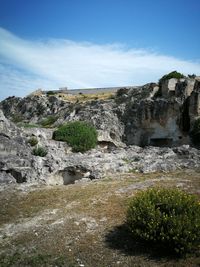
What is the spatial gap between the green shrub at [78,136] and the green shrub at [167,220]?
63.0 feet

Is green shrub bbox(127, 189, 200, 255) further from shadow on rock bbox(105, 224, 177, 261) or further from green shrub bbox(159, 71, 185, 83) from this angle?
green shrub bbox(159, 71, 185, 83)

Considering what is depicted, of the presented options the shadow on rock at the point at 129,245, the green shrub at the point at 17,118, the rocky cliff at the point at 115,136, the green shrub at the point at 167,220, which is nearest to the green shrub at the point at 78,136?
the rocky cliff at the point at 115,136

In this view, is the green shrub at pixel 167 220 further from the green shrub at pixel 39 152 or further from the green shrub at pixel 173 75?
the green shrub at pixel 173 75

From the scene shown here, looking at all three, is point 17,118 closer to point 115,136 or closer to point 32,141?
point 115,136

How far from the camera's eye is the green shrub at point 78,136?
29.5 meters

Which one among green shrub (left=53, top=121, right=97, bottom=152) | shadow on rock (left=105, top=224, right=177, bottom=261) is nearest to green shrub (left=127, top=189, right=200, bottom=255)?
shadow on rock (left=105, top=224, right=177, bottom=261)

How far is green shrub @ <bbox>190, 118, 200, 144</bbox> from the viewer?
3394cm

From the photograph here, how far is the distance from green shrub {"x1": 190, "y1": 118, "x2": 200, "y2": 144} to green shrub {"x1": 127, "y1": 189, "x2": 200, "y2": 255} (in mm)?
25141

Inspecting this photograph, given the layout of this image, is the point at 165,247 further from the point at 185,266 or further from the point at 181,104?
the point at 181,104

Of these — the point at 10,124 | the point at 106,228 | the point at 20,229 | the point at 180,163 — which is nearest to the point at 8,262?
Answer: the point at 20,229

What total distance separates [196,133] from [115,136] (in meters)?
9.53

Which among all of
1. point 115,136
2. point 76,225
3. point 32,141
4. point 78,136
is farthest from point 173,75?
point 76,225

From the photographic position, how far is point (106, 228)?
10.5m

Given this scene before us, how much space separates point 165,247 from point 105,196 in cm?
510
